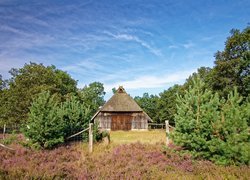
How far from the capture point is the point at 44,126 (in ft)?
44.0

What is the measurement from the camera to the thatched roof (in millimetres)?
39906

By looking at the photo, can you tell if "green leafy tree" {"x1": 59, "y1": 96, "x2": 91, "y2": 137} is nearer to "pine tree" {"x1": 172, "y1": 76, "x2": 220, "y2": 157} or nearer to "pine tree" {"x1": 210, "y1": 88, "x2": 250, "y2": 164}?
"pine tree" {"x1": 172, "y1": 76, "x2": 220, "y2": 157}

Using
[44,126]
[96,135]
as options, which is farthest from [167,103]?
[44,126]

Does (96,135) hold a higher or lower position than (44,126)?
lower

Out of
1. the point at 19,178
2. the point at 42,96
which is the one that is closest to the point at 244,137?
the point at 19,178

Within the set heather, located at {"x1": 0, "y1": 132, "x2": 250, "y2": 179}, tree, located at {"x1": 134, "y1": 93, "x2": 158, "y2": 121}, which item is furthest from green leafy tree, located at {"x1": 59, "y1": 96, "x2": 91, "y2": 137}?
tree, located at {"x1": 134, "y1": 93, "x2": 158, "y2": 121}

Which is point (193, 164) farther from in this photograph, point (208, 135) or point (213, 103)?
point (213, 103)

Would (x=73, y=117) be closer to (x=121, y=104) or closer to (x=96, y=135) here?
(x=96, y=135)

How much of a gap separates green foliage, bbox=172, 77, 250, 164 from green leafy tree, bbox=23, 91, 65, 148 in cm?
724

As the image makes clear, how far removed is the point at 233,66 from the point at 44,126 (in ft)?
112

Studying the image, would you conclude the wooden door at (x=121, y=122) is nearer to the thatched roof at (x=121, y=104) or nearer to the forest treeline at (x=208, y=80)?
the thatched roof at (x=121, y=104)

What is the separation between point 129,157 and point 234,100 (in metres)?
5.31

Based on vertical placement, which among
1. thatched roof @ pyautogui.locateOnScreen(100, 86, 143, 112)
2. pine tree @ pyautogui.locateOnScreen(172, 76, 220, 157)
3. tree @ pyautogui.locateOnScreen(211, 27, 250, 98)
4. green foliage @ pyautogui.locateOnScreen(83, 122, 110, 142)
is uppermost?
tree @ pyautogui.locateOnScreen(211, 27, 250, 98)

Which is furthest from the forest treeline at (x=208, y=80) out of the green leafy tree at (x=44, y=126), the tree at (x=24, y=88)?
the green leafy tree at (x=44, y=126)
